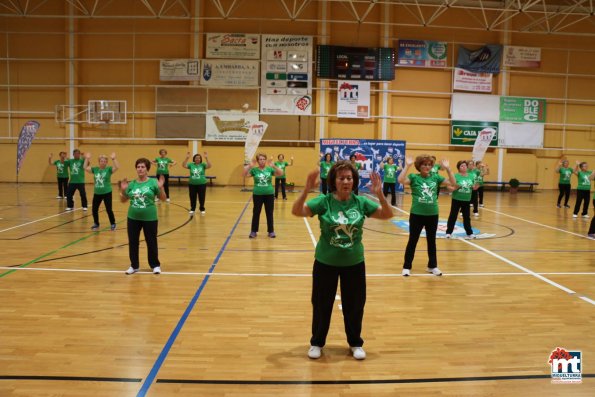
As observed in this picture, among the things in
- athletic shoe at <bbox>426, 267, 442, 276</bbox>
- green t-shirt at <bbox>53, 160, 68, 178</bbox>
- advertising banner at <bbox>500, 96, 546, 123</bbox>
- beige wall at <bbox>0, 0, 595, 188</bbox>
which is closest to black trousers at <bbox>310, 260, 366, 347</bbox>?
athletic shoe at <bbox>426, 267, 442, 276</bbox>

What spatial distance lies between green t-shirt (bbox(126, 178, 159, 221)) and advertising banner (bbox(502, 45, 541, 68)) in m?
23.0

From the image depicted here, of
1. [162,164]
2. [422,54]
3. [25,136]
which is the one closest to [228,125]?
[162,164]

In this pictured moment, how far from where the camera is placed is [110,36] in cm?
2405

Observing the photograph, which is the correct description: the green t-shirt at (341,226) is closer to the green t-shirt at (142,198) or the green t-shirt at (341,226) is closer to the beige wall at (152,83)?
the green t-shirt at (142,198)

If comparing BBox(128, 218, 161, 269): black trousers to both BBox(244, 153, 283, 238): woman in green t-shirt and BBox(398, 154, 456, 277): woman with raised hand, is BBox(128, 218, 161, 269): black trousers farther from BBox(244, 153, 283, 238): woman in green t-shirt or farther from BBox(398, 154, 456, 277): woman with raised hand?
BBox(398, 154, 456, 277): woman with raised hand

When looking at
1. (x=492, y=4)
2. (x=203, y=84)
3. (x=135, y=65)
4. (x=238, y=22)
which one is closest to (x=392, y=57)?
(x=492, y=4)

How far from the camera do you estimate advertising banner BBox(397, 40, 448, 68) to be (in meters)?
24.1

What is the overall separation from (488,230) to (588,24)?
20.1m

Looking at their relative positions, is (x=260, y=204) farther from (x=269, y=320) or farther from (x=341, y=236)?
(x=341, y=236)

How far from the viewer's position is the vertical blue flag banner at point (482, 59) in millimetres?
24234

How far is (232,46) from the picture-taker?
77.6 feet

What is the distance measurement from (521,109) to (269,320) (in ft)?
77.2

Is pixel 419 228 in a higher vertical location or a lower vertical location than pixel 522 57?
lower

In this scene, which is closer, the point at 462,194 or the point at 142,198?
the point at 142,198
